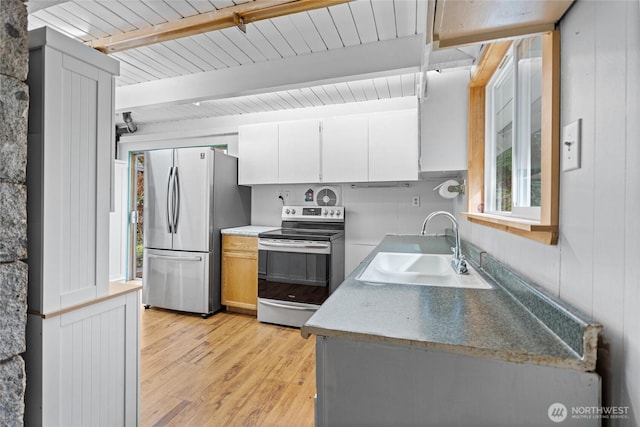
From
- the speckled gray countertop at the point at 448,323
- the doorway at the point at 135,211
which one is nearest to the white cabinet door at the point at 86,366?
the speckled gray countertop at the point at 448,323

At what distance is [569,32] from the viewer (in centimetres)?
85

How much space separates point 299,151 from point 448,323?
2.82 meters

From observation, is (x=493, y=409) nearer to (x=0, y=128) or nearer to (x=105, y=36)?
(x=0, y=128)

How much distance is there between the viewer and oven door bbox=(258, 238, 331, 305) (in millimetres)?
3020

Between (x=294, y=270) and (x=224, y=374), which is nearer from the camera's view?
(x=224, y=374)

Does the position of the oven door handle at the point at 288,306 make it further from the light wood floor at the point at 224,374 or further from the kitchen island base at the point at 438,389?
the kitchen island base at the point at 438,389

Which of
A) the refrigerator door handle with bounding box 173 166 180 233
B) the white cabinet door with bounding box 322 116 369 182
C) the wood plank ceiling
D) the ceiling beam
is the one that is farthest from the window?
the refrigerator door handle with bounding box 173 166 180 233

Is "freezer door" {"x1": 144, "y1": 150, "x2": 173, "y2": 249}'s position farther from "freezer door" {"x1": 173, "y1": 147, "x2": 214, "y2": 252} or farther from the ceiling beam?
the ceiling beam

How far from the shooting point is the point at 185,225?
11.2ft

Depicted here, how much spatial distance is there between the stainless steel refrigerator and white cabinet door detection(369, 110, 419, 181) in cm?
167

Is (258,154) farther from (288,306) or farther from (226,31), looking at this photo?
(288,306)

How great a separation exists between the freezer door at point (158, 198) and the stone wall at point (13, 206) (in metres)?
2.27

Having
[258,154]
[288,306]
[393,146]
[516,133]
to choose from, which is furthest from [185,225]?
[516,133]

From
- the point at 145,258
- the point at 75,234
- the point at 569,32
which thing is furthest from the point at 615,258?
the point at 145,258
